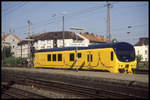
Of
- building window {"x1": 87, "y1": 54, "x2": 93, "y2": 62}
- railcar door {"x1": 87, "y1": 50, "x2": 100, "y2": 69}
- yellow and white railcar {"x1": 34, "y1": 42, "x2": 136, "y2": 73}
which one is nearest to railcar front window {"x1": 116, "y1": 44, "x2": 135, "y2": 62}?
yellow and white railcar {"x1": 34, "y1": 42, "x2": 136, "y2": 73}

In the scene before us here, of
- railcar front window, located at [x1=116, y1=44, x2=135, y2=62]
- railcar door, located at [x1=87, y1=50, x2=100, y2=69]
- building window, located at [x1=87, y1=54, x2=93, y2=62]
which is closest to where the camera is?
railcar front window, located at [x1=116, y1=44, x2=135, y2=62]

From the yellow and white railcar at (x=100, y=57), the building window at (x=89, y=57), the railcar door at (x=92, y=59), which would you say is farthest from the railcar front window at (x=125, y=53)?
the building window at (x=89, y=57)

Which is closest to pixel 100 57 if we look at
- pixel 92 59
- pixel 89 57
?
pixel 92 59

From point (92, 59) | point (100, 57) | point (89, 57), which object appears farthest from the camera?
point (89, 57)

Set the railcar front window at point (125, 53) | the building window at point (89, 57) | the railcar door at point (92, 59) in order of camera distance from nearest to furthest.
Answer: the railcar front window at point (125, 53) → the railcar door at point (92, 59) → the building window at point (89, 57)

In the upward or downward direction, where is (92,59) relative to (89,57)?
downward

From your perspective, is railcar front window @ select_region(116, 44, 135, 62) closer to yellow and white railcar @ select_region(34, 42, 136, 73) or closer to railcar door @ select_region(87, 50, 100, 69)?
yellow and white railcar @ select_region(34, 42, 136, 73)

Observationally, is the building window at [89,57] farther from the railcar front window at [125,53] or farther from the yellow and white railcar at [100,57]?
the railcar front window at [125,53]

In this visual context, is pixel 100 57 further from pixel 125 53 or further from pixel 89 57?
pixel 125 53

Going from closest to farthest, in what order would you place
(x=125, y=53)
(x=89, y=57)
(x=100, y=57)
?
(x=125, y=53), (x=100, y=57), (x=89, y=57)

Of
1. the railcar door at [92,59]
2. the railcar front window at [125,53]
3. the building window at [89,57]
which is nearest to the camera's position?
the railcar front window at [125,53]

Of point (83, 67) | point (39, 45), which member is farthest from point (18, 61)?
point (83, 67)

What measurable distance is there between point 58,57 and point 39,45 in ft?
120

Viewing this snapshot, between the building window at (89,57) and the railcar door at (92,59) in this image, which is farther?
the building window at (89,57)
